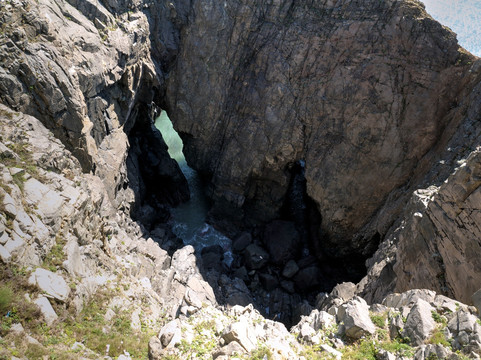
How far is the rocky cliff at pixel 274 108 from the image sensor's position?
16062 mm

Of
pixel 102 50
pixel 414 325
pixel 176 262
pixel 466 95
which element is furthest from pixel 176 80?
pixel 414 325

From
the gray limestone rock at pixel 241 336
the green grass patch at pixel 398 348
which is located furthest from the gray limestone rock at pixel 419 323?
the gray limestone rock at pixel 241 336

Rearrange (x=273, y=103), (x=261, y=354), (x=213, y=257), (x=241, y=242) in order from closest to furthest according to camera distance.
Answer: (x=261, y=354) → (x=213, y=257) → (x=273, y=103) → (x=241, y=242)

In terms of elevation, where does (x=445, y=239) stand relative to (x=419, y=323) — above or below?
above

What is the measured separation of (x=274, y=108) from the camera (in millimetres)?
27609

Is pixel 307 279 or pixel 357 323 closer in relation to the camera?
pixel 357 323

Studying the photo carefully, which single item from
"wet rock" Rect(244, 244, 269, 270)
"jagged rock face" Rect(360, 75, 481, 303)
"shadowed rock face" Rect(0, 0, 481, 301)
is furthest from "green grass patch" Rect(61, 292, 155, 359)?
"wet rock" Rect(244, 244, 269, 270)

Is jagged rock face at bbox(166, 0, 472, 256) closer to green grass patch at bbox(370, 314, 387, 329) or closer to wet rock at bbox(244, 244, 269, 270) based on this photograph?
wet rock at bbox(244, 244, 269, 270)

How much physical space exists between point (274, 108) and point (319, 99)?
3905mm

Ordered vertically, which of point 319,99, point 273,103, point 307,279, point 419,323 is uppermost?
point 319,99

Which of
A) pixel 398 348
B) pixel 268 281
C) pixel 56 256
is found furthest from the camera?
pixel 268 281

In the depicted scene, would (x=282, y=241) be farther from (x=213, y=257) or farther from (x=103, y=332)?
(x=103, y=332)

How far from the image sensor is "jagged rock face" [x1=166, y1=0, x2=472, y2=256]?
23.1m

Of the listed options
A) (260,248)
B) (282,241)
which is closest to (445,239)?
(282,241)
